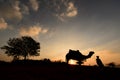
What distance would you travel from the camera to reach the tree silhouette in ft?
212

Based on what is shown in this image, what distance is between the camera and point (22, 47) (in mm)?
64625

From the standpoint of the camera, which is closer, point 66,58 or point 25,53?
point 66,58

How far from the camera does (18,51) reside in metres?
64.4

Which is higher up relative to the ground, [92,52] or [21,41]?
[21,41]

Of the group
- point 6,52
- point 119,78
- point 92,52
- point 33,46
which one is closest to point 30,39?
point 33,46

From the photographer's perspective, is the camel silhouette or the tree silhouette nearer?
the camel silhouette

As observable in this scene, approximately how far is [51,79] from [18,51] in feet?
179

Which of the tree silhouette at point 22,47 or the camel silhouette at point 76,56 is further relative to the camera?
the tree silhouette at point 22,47

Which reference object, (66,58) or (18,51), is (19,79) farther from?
(18,51)

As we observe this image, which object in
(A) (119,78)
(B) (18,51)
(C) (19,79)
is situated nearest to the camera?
(C) (19,79)

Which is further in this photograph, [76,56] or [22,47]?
[22,47]

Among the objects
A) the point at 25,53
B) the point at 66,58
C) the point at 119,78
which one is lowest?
the point at 119,78

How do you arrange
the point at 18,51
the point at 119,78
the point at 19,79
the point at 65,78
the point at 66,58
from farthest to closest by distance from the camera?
1. the point at 18,51
2. the point at 66,58
3. the point at 119,78
4. the point at 65,78
5. the point at 19,79

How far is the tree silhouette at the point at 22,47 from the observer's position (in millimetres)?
64500
